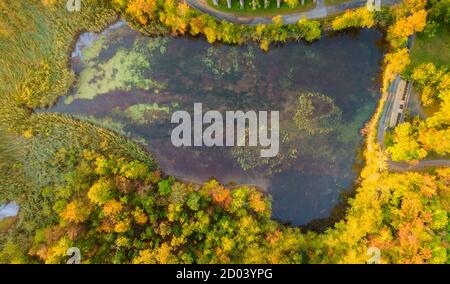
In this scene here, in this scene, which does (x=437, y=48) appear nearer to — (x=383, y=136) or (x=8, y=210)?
(x=383, y=136)

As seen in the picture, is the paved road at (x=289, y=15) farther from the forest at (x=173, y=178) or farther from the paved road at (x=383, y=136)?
the paved road at (x=383, y=136)

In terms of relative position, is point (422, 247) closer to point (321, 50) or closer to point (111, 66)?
point (321, 50)

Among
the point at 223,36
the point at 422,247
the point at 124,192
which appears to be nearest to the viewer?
the point at 422,247

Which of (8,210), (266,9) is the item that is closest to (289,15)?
(266,9)

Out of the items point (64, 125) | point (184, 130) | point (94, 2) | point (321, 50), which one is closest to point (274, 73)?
point (321, 50)

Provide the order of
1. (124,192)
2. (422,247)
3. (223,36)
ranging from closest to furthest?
1. (422,247)
2. (124,192)
3. (223,36)

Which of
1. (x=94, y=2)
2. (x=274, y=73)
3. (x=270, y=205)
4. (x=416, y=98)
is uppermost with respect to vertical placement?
(x=94, y=2)

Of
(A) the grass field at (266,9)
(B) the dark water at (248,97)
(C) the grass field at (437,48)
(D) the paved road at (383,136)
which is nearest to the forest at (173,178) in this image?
(C) the grass field at (437,48)
